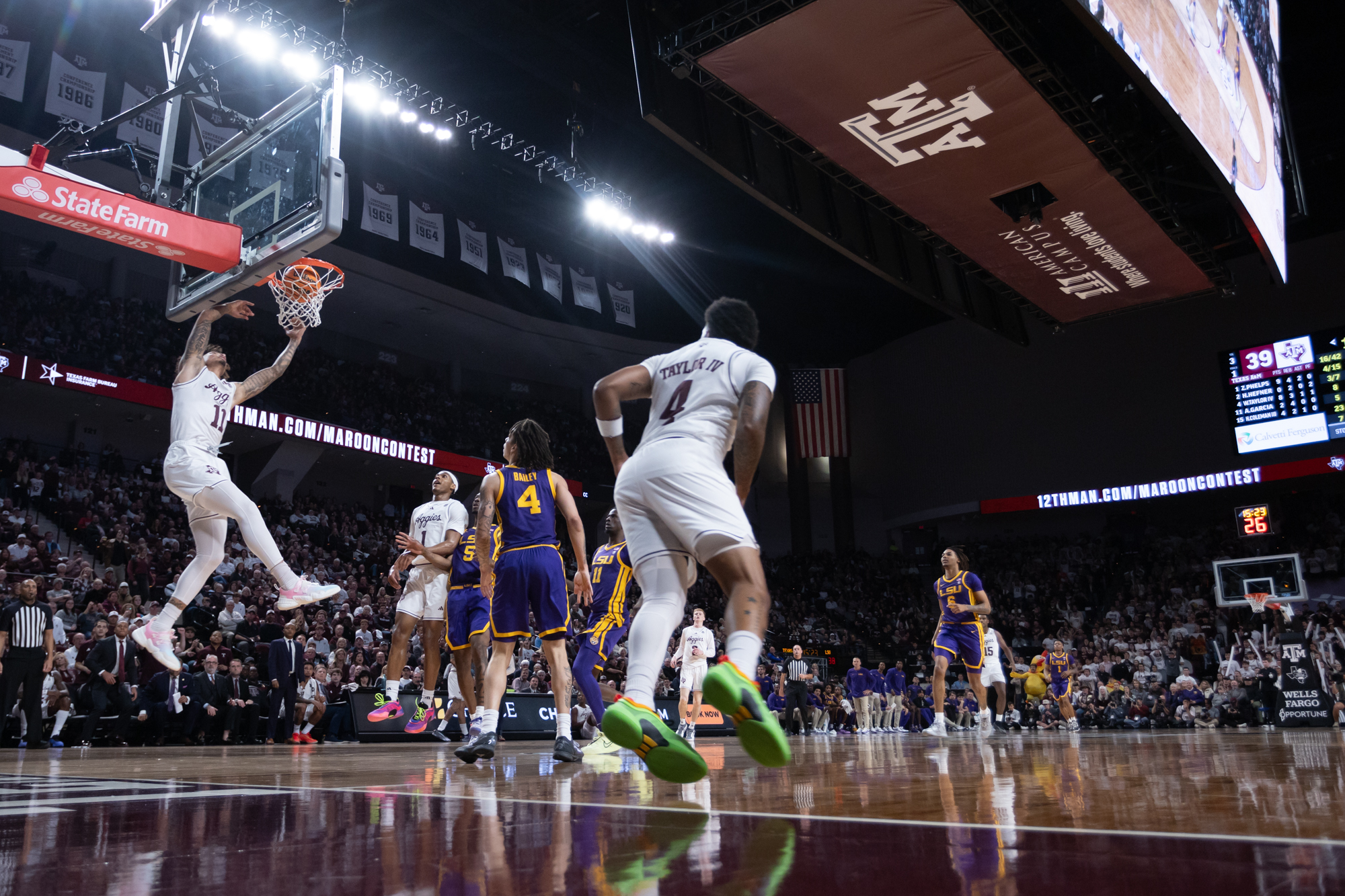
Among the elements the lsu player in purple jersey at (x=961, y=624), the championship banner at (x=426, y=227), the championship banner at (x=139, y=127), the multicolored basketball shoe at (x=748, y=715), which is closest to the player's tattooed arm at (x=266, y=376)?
the multicolored basketball shoe at (x=748, y=715)

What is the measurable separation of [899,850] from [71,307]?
22.8 m

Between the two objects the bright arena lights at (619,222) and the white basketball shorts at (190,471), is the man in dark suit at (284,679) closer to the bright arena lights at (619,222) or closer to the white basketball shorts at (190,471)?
the white basketball shorts at (190,471)

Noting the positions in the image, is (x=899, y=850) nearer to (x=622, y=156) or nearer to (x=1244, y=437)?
(x=622, y=156)

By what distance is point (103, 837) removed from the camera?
2021 millimetres

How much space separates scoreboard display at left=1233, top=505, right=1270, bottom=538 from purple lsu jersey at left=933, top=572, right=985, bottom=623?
1724cm

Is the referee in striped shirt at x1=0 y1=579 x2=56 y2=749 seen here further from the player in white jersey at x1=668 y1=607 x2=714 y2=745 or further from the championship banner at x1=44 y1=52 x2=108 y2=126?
the championship banner at x1=44 y1=52 x2=108 y2=126

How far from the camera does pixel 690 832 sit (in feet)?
6.82

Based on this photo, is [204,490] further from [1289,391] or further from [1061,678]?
[1289,391]

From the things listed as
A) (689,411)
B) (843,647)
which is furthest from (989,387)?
(689,411)

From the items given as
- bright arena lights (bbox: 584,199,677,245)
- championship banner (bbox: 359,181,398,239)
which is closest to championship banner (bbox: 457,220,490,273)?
championship banner (bbox: 359,181,398,239)

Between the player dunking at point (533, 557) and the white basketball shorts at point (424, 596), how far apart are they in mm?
2016

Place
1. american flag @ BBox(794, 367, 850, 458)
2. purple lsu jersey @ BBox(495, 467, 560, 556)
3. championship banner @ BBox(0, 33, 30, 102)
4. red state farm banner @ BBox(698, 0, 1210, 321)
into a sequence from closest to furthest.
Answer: purple lsu jersey @ BBox(495, 467, 560, 556)
red state farm banner @ BBox(698, 0, 1210, 321)
championship banner @ BBox(0, 33, 30, 102)
american flag @ BBox(794, 367, 850, 458)

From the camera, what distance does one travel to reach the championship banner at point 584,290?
25719 millimetres

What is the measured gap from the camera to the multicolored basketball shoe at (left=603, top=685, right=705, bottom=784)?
2.64 m
